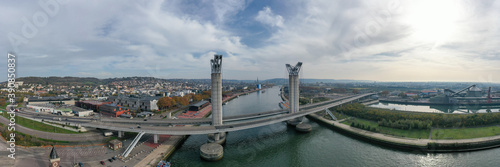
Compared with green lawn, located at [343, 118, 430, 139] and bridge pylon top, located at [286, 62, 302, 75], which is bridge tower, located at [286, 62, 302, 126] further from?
green lawn, located at [343, 118, 430, 139]

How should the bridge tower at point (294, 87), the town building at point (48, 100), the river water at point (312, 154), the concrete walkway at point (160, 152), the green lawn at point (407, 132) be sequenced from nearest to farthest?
1. the concrete walkway at point (160, 152)
2. the river water at point (312, 154)
3. the green lawn at point (407, 132)
4. the bridge tower at point (294, 87)
5. the town building at point (48, 100)

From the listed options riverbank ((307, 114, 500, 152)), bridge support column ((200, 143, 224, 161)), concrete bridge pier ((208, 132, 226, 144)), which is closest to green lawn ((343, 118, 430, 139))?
riverbank ((307, 114, 500, 152))

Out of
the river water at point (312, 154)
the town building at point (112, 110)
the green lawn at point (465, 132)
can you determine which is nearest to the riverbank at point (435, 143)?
the river water at point (312, 154)

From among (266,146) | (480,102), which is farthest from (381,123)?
(480,102)

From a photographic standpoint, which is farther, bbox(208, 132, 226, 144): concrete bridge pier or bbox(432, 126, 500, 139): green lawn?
bbox(432, 126, 500, 139): green lawn

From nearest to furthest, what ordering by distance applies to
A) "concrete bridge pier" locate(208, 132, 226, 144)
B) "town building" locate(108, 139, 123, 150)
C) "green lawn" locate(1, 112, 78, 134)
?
"town building" locate(108, 139, 123, 150)
"concrete bridge pier" locate(208, 132, 226, 144)
"green lawn" locate(1, 112, 78, 134)

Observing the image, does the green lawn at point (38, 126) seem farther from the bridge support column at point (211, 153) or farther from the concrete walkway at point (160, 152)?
the bridge support column at point (211, 153)
